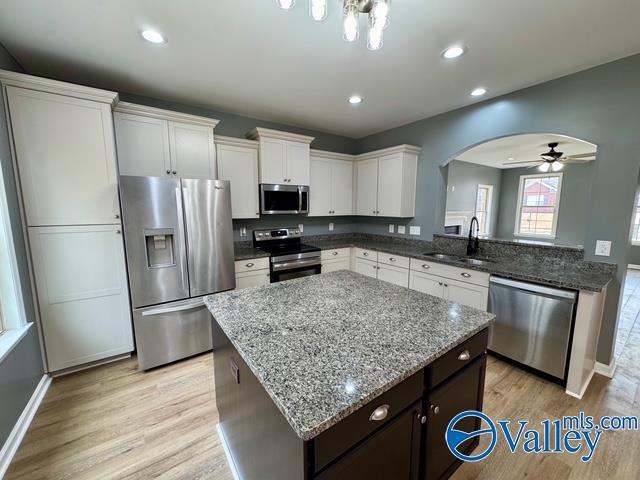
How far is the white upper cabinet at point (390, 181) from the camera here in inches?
139

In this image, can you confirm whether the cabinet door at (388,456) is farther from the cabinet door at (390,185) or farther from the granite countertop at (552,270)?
the cabinet door at (390,185)

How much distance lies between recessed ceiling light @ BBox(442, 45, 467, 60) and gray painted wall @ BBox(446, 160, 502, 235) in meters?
3.84

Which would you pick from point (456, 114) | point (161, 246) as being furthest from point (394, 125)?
point (161, 246)

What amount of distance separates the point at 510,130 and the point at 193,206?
129 inches

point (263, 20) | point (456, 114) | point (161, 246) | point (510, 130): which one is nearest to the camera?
point (263, 20)

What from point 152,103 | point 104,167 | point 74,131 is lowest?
point 104,167

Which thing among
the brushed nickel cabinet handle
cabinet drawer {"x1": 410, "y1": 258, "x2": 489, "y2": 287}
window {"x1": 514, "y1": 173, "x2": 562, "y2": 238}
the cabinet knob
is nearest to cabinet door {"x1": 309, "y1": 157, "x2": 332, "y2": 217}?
cabinet drawer {"x1": 410, "y1": 258, "x2": 489, "y2": 287}

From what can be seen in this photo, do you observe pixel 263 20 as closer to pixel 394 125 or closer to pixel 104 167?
pixel 104 167

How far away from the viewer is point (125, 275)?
2354 millimetres

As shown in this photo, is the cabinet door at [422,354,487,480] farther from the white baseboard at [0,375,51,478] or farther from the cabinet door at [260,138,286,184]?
the cabinet door at [260,138,286,184]

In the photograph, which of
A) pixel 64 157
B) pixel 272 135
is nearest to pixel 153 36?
pixel 64 157

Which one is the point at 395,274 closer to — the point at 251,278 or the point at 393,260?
the point at 393,260

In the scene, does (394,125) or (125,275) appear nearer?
(125,275)

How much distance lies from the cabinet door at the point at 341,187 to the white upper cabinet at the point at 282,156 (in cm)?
60
